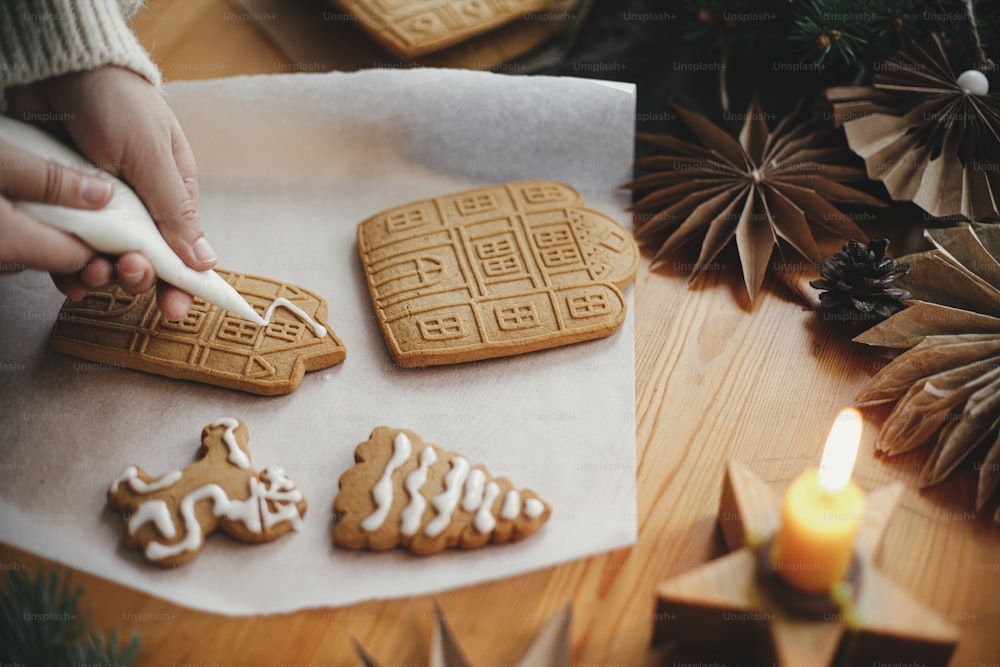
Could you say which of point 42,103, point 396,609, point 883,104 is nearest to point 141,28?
point 42,103

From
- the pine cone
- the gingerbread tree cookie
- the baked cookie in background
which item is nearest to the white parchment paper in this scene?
the gingerbread tree cookie

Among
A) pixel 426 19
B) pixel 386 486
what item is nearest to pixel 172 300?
pixel 386 486

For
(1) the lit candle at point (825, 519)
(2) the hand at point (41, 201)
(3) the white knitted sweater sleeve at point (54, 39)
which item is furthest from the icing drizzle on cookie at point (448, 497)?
(3) the white knitted sweater sleeve at point (54, 39)

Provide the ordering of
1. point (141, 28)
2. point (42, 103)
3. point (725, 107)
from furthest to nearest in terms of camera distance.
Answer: point (141, 28), point (725, 107), point (42, 103)

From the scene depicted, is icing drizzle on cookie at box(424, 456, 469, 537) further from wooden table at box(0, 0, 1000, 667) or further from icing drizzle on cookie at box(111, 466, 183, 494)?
icing drizzle on cookie at box(111, 466, 183, 494)

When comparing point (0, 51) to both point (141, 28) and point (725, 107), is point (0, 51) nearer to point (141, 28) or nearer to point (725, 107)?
point (141, 28)

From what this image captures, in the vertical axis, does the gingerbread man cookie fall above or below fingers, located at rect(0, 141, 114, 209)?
below

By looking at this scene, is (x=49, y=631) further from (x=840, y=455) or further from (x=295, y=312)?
(x=840, y=455)
